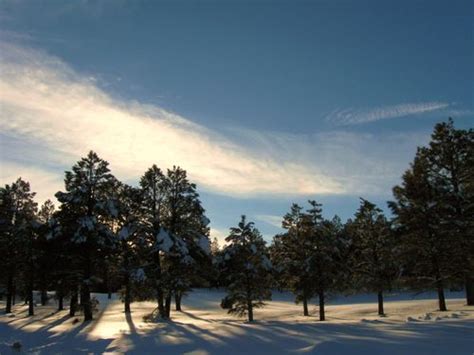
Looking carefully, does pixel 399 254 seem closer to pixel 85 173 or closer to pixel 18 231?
pixel 85 173

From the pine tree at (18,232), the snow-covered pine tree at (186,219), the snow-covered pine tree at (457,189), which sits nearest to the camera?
the snow-covered pine tree at (457,189)

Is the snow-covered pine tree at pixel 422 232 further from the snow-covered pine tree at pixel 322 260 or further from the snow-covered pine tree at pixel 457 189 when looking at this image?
the snow-covered pine tree at pixel 322 260

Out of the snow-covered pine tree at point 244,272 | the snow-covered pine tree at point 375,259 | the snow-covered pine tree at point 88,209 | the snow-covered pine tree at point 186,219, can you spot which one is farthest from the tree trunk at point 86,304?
the snow-covered pine tree at point 375,259

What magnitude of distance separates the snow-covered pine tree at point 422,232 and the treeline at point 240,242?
7 cm

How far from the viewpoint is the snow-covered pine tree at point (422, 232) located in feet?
102

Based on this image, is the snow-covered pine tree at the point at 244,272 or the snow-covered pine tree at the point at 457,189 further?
the snow-covered pine tree at the point at 244,272

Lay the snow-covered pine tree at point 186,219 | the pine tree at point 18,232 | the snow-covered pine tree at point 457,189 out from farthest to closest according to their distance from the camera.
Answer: the pine tree at point 18,232 < the snow-covered pine tree at point 186,219 < the snow-covered pine tree at point 457,189

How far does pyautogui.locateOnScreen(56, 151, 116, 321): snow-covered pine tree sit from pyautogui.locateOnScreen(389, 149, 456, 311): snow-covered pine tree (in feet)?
69.8

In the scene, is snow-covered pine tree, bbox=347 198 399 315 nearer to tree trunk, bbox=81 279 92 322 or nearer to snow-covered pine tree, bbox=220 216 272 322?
snow-covered pine tree, bbox=220 216 272 322

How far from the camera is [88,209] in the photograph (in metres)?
34.9

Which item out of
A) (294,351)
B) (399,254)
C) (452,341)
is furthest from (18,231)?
(452,341)

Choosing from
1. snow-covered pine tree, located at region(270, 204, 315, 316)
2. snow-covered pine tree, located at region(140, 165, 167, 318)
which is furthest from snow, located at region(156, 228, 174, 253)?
snow-covered pine tree, located at region(270, 204, 315, 316)

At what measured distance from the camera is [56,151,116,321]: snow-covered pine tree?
108 feet

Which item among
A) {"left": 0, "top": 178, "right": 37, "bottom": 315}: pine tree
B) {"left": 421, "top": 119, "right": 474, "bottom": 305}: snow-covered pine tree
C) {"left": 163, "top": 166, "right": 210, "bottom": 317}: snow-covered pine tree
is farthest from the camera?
{"left": 0, "top": 178, "right": 37, "bottom": 315}: pine tree
